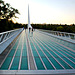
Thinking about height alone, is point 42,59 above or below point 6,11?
below

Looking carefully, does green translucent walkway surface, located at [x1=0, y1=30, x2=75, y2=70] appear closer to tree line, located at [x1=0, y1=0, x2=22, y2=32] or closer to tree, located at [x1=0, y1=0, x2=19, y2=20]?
tree line, located at [x1=0, y1=0, x2=22, y2=32]

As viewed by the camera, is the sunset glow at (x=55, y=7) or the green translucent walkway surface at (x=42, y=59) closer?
the green translucent walkway surface at (x=42, y=59)

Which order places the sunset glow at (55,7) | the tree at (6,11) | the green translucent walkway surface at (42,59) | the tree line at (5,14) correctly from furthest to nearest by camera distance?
1. the tree at (6,11)
2. the tree line at (5,14)
3. the sunset glow at (55,7)
4. the green translucent walkway surface at (42,59)

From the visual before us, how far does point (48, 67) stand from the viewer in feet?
12.2

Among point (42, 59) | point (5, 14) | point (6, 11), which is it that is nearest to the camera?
point (42, 59)

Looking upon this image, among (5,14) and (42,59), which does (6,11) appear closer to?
(5,14)

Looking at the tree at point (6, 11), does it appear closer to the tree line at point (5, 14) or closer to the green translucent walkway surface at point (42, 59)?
the tree line at point (5, 14)

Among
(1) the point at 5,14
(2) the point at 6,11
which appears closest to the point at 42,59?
(2) the point at 6,11

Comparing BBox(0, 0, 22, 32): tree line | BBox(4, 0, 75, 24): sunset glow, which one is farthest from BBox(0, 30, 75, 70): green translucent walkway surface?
BBox(0, 0, 22, 32): tree line

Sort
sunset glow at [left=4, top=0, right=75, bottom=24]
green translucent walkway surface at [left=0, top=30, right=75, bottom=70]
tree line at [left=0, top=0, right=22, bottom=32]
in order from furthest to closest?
tree line at [left=0, top=0, right=22, bottom=32]
sunset glow at [left=4, top=0, right=75, bottom=24]
green translucent walkway surface at [left=0, top=30, right=75, bottom=70]

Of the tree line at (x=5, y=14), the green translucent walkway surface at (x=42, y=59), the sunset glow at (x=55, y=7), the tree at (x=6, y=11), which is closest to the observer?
the green translucent walkway surface at (x=42, y=59)

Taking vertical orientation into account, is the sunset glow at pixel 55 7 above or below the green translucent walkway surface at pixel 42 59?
above

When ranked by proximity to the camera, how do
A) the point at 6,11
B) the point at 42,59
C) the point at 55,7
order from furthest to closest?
the point at 6,11, the point at 55,7, the point at 42,59

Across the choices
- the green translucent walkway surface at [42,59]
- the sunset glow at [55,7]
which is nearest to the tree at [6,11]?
the sunset glow at [55,7]
